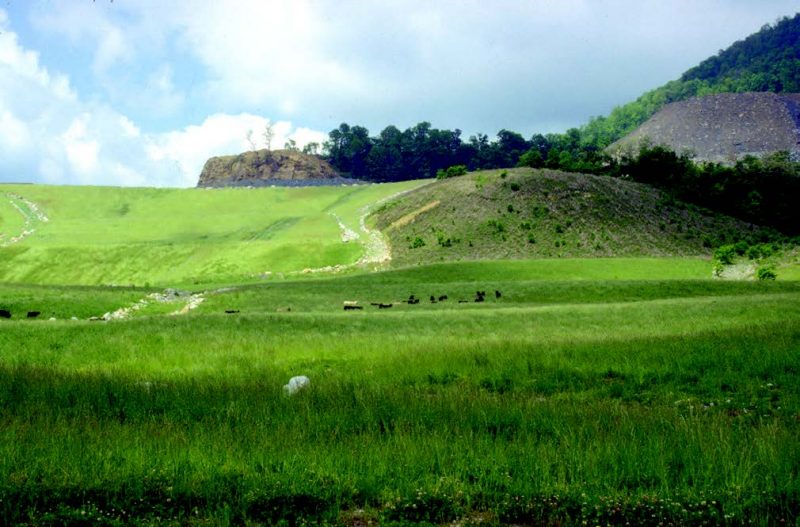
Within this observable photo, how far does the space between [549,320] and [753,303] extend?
32.5 feet

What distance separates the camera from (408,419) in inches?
444

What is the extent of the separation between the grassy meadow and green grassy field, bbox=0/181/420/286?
49.8 metres

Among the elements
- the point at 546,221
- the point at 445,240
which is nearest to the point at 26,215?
the point at 445,240

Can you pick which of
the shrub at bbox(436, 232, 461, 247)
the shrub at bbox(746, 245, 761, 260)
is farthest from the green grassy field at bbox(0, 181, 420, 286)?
the shrub at bbox(746, 245, 761, 260)

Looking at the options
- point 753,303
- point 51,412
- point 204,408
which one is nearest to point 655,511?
point 204,408

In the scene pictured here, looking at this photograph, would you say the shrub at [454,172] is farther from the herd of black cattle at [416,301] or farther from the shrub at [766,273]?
the herd of black cattle at [416,301]

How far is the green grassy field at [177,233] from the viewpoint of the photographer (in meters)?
84.6

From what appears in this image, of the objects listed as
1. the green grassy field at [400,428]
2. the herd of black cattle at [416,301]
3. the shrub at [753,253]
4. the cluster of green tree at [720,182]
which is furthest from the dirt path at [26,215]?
the shrub at [753,253]

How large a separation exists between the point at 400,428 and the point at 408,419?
488 mm

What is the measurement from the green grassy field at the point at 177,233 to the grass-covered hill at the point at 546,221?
10.4 m

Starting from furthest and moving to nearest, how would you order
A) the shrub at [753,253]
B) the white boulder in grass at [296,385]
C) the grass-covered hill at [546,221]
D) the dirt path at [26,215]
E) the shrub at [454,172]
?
the shrub at [454,172] < the dirt path at [26,215] < the grass-covered hill at [546,221] < the shrub at [753,253] < the white boulder in grass at [296,385]

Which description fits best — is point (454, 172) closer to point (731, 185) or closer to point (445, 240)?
point (445, 240)

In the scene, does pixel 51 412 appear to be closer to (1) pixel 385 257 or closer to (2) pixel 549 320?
(2) pixel 549 320

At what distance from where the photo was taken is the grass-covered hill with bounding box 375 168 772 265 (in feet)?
267
